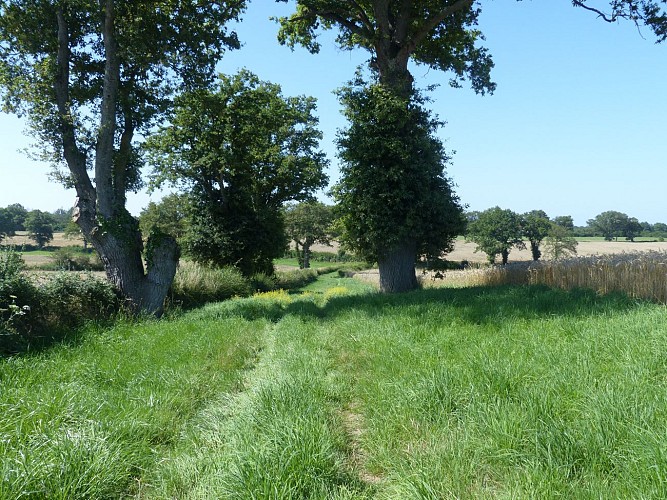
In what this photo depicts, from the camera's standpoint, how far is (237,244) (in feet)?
80.6

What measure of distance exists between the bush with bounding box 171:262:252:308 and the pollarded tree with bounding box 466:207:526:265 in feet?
152

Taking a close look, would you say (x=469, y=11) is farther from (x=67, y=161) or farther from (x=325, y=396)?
(x=325, y=396)

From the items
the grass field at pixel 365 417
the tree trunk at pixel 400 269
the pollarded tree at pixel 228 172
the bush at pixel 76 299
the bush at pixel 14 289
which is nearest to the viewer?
A: the grass field at pixel 365 417

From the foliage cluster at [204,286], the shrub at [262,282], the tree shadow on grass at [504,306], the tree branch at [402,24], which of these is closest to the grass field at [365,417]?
the tree shadow on grass at [504,306]

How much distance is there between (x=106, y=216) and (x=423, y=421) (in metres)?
10.6

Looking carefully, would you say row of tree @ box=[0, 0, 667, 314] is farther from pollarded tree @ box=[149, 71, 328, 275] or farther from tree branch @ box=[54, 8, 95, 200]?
pollarded tree @ box=[149, 71, 328, 275]

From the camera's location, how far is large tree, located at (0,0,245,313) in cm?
1067

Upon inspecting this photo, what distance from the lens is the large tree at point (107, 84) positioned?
10672mm

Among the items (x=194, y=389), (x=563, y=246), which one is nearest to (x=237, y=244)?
(x=194, y=389)

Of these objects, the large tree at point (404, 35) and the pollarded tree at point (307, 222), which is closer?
the large tree at point (404, 35)

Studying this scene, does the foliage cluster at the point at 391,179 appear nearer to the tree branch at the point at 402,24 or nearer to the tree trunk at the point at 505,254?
the tree branch at the point at 402,24

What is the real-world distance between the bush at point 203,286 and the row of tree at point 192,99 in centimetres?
280

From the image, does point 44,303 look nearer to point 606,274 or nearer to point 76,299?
point 76,299

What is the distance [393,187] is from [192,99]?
24.9 feet
